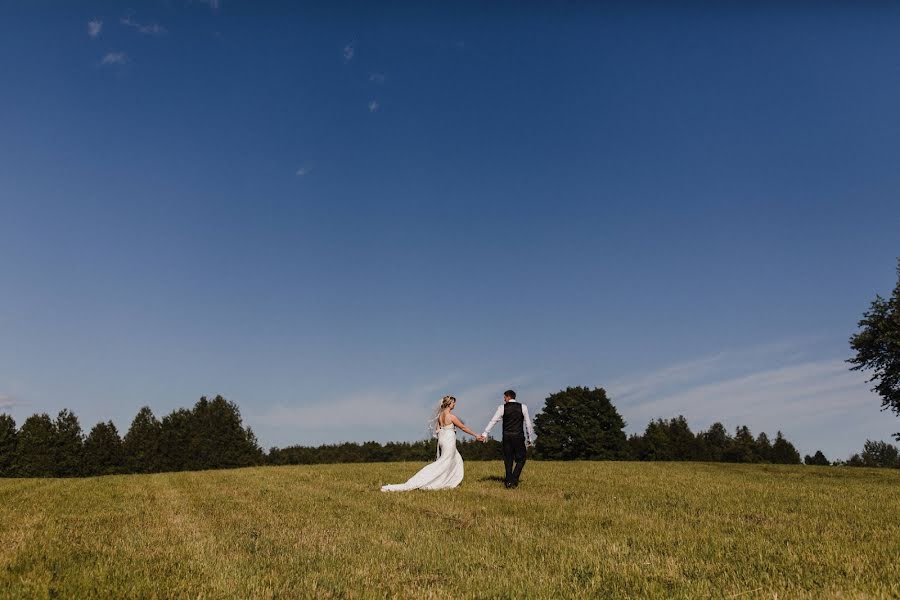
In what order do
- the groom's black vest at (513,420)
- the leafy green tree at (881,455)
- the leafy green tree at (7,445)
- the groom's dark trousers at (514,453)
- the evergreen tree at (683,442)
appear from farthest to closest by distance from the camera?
the leafy green tree at (881,455), the evergreen tree at (683,442), the leafy green tree at (7,445), the groom's black vest at (513,420), the groom's dark trousers at (514,453)

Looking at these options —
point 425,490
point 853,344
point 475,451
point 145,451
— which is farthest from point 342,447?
point 425,490

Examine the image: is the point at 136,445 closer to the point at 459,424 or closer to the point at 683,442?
the point at 459,424

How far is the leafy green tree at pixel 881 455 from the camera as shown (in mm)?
174125

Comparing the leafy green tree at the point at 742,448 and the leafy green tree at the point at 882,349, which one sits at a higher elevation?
the leafy green tree at the point at 882,349

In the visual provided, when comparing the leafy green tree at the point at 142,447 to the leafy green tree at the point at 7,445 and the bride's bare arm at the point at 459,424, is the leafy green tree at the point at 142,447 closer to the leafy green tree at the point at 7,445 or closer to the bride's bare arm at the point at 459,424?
the leafy green tree at the point at 7,445

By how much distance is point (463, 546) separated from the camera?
7645 millimetres

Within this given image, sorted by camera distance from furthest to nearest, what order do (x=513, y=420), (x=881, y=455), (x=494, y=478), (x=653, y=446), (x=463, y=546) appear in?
1. (x=881, y=455)
2. (x=653, y=446)
3. (x=494, y=478)
4. (x=513, y=420)
5. (x=463, y=546)

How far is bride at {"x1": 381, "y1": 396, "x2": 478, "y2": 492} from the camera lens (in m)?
16.1

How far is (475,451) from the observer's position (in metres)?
122

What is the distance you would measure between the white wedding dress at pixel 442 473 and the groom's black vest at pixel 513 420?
1738 millimetres

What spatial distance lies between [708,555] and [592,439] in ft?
253

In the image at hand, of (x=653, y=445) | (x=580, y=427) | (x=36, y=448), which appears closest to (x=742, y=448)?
(x=653, y=445)

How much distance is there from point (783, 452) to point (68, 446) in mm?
142302

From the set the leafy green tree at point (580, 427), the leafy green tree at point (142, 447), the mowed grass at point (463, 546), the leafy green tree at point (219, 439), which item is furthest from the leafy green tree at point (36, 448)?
the mowed grass at point (463, 546)
